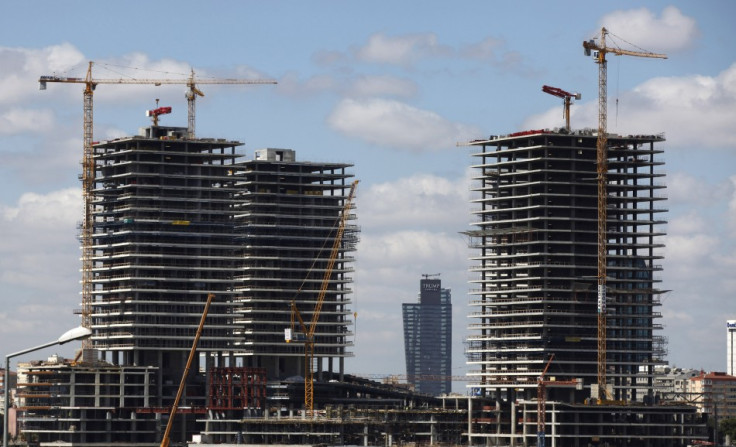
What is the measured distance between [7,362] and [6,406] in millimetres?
2759

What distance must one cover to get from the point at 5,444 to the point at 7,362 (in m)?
4.85

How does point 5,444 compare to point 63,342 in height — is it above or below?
below

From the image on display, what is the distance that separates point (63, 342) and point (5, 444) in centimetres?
729

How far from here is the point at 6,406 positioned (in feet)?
327

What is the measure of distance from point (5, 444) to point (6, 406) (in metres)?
2.61

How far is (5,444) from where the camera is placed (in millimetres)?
100750

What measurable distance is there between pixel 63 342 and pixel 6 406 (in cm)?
509

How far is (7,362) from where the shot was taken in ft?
331
